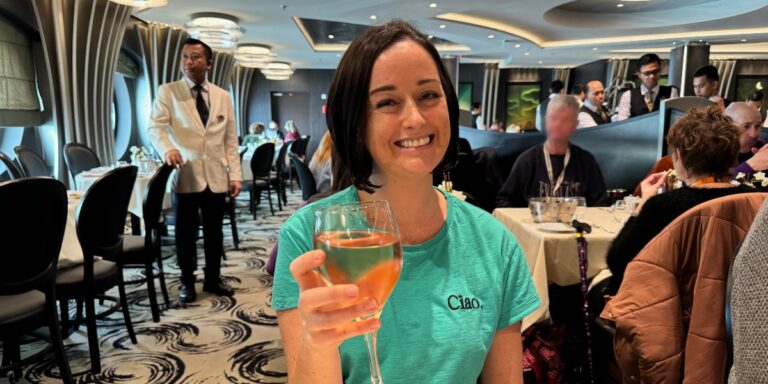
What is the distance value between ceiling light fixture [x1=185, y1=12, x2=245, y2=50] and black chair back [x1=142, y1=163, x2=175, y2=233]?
5.29 meters

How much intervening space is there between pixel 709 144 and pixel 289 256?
6.18ft

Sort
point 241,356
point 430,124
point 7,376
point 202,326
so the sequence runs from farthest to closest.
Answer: point 202,326, point 241,356, point 7,376, point 430,124

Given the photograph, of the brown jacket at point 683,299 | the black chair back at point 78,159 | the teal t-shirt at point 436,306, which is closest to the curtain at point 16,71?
the black chair back at point 78,159

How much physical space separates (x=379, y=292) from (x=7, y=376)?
3.02 metres

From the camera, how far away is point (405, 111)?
896 millimetres

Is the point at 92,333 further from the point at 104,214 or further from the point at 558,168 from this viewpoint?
the point at 558,168

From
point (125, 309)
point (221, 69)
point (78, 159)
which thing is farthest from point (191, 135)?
point (221, 69)

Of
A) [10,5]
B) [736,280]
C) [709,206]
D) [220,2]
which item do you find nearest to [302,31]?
[220,2]

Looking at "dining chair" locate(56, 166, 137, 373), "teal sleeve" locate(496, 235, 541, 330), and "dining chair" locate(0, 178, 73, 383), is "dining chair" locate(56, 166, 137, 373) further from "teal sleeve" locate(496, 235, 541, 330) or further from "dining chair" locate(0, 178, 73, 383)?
"teal sleeve" locate(496, 235, 541, 330)

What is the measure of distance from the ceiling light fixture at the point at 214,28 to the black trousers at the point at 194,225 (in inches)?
203

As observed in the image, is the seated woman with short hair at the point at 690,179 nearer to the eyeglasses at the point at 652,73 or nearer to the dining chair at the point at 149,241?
the dining chair at the point at 149,241

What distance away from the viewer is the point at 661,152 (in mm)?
4461

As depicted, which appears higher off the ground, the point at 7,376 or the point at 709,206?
the point at 709,206

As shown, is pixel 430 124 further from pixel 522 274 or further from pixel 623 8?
pixel 623 8
